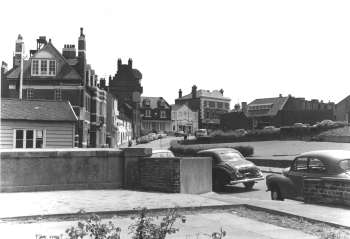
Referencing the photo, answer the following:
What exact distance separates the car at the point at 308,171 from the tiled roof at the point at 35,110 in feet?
74.4

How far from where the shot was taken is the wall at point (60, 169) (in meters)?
11.7

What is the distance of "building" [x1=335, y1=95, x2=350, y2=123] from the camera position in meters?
79.1

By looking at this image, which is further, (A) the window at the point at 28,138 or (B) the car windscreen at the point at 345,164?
(A) the window at the point at 28,138

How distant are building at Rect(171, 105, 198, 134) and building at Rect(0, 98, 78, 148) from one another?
90393 mm

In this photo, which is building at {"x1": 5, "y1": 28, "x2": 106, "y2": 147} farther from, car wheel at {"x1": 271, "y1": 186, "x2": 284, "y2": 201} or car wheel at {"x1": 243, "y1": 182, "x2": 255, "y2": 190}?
car wheel at {"x1": 271, "y1": 186, "x2": 284, "y2": 201}

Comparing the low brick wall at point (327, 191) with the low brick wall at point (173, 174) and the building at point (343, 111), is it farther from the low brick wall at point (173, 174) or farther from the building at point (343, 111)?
the building at point (343, 111)

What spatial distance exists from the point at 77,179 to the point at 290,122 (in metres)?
85.7

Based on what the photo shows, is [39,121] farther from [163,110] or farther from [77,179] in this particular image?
[163,110]

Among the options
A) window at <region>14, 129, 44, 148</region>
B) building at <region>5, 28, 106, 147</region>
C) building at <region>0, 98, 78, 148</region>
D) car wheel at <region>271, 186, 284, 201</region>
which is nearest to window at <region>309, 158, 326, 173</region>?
car wheel at <region>271, 186, 284, 201</region>

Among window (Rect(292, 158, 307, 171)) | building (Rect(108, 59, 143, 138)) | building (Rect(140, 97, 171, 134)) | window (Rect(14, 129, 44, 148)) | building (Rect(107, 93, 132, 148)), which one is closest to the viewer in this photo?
window (Rect(292, 158, 307, 171))

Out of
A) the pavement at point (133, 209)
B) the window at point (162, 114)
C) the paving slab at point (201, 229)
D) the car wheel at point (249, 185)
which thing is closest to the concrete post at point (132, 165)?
the pavement at point (133, 209)

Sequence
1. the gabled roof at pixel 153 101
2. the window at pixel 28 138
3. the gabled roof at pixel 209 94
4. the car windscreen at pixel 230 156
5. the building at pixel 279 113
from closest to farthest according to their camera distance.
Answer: the car windscreen at pixel 230 156 < the window at pixel 28 138 < the building at pixel 279 113 < the gabled roof at pixel 153 101 < the gabled roof at pixel 209 94

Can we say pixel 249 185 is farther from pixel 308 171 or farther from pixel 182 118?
pixel 182 118

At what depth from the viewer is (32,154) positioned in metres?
11.8
